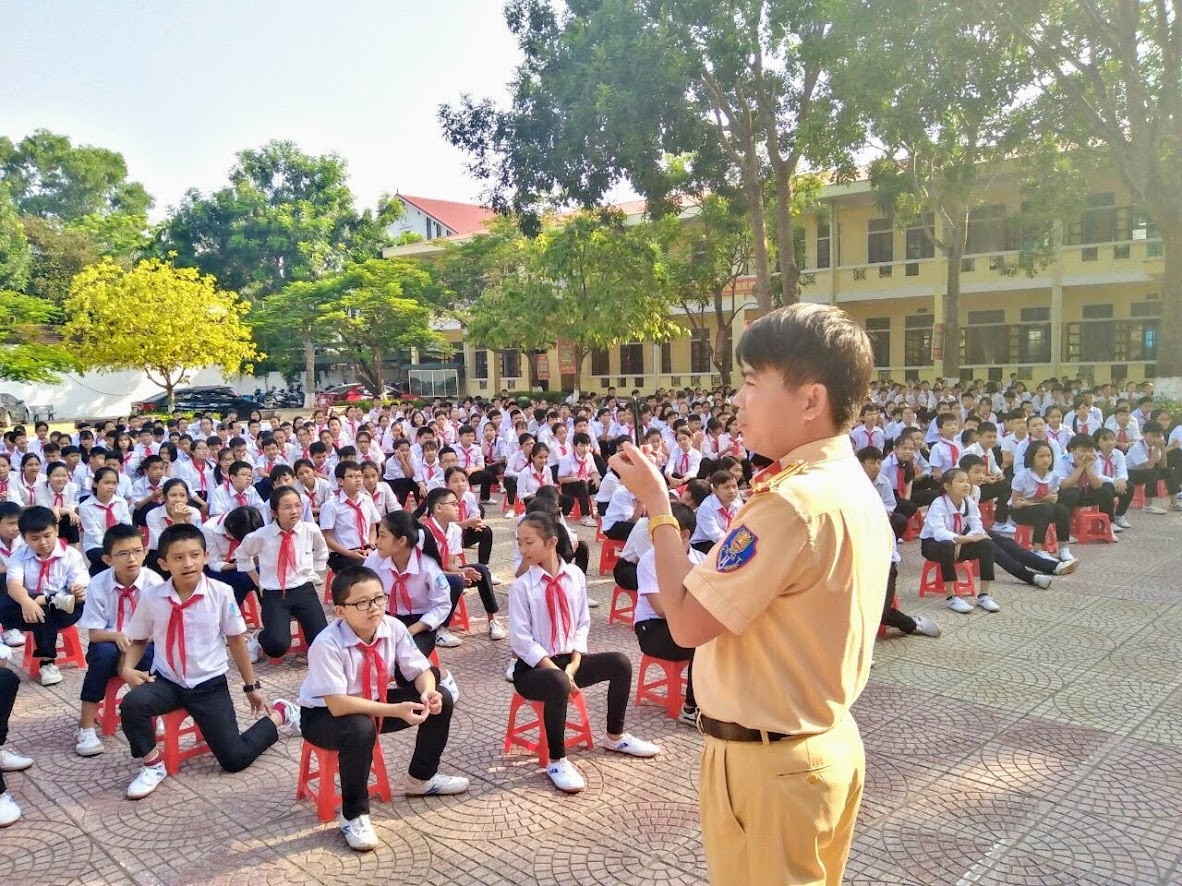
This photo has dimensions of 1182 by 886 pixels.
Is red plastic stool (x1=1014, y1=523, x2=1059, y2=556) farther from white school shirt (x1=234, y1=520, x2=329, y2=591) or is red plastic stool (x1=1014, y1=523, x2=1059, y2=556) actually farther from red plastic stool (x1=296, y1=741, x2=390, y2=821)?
red plastic stool (x1=296, y1=741, x2=390, y2=821)

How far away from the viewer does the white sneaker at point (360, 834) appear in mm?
3393

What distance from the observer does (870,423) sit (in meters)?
11.4

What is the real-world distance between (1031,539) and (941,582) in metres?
1.99

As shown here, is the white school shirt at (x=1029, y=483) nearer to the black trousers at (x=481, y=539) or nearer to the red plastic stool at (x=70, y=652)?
the black trousers at (x=481, y=539)

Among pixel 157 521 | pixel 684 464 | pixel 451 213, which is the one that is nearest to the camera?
pixel 157 521

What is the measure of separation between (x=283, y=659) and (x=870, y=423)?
26.6 feet

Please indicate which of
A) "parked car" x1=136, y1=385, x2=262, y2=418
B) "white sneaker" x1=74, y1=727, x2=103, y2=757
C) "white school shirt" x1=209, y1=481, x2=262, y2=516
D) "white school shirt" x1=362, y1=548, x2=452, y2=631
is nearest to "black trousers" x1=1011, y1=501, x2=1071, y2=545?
"white school shirt" x1=362, y1=548, x2=452, y2=631

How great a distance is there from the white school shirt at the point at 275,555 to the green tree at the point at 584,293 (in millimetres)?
11779

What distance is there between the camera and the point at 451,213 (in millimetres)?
44812

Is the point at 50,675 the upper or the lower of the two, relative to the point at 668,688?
lower

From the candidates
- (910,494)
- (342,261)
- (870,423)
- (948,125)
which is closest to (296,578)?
(910,494)

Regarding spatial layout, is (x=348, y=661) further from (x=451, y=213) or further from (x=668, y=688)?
(x=451, y=213)

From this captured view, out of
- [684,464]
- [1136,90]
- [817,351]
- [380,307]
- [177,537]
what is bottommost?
Result: [684,464]

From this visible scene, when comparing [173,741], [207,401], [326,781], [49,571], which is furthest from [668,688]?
[207,401]
